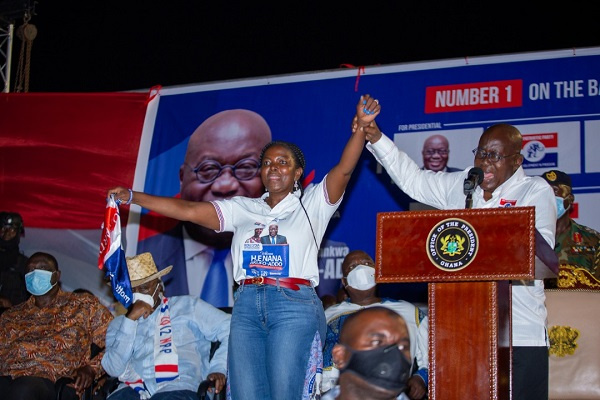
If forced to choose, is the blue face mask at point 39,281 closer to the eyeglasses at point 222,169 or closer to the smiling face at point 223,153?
the smiling face at point 223,153

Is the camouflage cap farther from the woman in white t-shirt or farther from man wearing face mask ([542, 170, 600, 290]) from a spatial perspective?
man wearing face mask ([542, 170, 600, 290])

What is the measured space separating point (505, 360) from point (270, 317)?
119cm

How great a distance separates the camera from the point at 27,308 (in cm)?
646

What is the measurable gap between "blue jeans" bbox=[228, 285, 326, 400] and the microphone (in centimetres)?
99

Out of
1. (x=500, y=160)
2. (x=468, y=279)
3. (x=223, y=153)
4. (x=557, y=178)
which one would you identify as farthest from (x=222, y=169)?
(x=468, y=279)

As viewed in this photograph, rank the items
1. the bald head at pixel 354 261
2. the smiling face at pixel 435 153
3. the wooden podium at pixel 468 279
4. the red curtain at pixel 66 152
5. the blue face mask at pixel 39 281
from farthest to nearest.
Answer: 1. the red curtain at pixel 66 152
2. the smiling face at pixel 435 153
3. the blue face mask at pixel 39 281
4. the bald head at pixel 354 261
5. the wooden podium at pixel 468 279

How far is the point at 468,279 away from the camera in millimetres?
3432

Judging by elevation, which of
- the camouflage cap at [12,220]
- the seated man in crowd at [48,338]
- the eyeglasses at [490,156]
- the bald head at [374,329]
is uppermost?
the eyeglasses at [490,156]

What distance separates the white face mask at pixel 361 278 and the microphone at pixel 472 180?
2139mm

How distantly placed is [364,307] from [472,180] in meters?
2.06

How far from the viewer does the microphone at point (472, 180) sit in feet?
12.5

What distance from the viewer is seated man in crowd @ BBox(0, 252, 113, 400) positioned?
19.6ft

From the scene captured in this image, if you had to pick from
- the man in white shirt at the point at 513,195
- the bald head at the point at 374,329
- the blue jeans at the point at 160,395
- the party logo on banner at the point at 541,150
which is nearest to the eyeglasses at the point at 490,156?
the man in white shirt at the point at 513,195

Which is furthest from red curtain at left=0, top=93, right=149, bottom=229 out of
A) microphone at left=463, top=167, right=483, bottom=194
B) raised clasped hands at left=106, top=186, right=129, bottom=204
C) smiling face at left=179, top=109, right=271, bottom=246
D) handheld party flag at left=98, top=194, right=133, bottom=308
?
microphone at left=463, top=167, right=483, bottom=194
